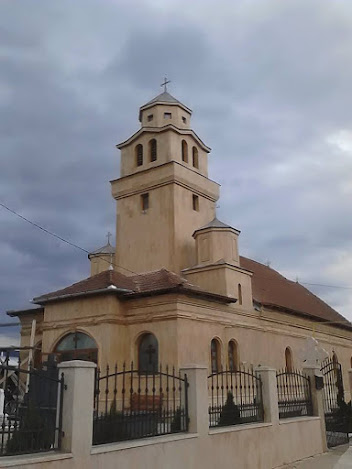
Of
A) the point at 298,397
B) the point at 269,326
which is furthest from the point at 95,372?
the point at 269,326

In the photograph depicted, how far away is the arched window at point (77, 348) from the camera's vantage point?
57.7 ft

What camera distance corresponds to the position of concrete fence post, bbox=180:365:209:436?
338 inches

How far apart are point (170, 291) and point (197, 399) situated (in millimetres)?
8336

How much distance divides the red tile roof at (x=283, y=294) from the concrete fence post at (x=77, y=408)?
15775 millimetres

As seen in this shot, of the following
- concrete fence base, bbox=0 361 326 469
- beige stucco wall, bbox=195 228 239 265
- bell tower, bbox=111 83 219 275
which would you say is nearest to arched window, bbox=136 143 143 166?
bell tower, bbox=111 83 219 275

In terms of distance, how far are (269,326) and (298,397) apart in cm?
944

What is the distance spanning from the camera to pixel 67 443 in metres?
6.32

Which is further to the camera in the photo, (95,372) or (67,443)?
(95,372)

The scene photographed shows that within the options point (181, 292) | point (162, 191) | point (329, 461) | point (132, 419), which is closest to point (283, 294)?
point (162, 191)

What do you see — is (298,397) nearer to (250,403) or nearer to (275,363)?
(250,403)

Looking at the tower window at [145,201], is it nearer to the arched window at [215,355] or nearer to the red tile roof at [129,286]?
the red tile roof at [129,286]

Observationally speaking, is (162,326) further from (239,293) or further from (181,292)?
(239,293)

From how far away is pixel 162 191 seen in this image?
72.9 ft

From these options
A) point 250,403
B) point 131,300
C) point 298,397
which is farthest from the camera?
point 131,300
